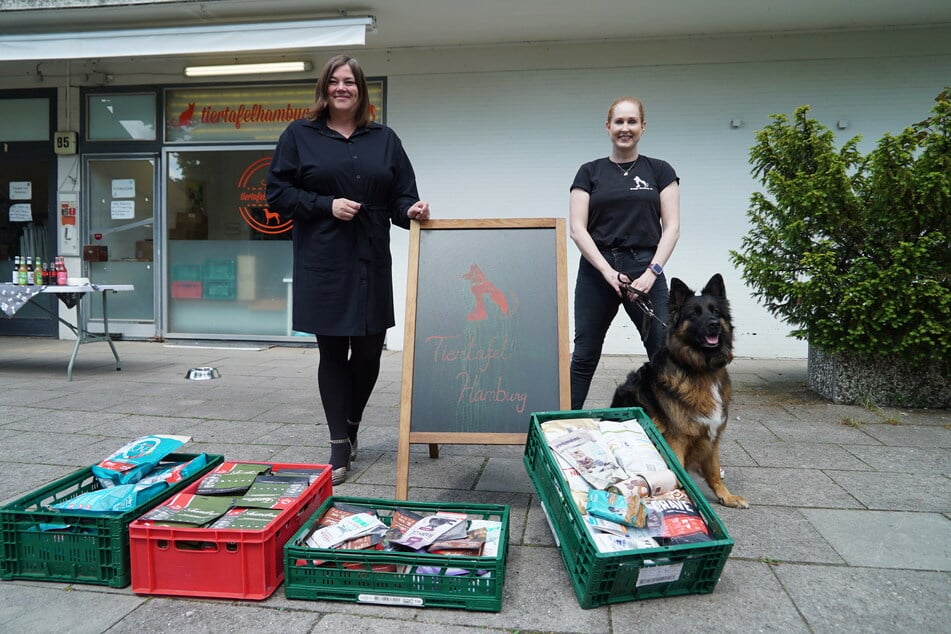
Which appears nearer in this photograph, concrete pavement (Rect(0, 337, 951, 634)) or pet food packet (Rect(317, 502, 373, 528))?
concrete pavement (Rect(0, 337, 951, 634))

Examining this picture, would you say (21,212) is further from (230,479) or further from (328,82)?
(230,479)

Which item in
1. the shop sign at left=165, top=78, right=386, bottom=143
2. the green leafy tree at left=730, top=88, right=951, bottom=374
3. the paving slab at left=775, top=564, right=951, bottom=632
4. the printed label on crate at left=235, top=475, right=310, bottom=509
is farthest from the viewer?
the shop sign at left=165, top=78, right=386, bottom=143

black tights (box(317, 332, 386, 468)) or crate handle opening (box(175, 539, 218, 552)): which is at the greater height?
black tights (box(317, 332, 386, 468))

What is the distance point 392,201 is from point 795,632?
2.61 metres

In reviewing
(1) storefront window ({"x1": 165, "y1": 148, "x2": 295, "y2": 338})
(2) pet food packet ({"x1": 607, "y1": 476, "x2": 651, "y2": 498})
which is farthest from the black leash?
(1) storefront window ({"x1": 165, "y1": 148, "x2": 295, "y2": 338})

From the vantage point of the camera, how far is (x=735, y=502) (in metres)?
3.02

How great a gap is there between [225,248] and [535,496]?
7310mm

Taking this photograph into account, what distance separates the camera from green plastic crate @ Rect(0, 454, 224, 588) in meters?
2.19

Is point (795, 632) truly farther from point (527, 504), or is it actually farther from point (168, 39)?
point (168, 39)

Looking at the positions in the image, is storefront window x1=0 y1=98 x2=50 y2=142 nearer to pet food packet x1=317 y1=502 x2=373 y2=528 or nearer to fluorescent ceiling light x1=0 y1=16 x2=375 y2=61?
fluorescent ceiling light x1=0 y1=16 x2=375 y2=61

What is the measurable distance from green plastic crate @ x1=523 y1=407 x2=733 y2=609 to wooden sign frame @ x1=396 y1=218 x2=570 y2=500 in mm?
658

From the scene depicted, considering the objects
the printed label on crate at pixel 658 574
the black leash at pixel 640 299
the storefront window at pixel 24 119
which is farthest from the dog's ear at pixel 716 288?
the storefront window at pixel 24 119

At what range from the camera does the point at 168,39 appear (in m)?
7.34

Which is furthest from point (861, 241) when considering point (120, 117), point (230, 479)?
point (120, 117)
